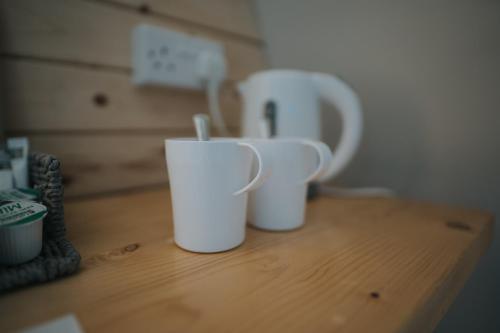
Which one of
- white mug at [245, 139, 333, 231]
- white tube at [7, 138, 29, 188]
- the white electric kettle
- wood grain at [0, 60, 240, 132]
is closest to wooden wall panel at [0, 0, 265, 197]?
wood grain at [0, 60, 240, 132]

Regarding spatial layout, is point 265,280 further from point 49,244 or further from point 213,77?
point 213,77

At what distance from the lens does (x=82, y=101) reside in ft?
1.78

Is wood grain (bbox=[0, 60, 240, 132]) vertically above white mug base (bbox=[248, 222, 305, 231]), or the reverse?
wood grain (bbox=[0, 60, 240, 132])

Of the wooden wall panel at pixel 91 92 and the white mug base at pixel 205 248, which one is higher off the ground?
the wooden wall panel at pixel 91 92

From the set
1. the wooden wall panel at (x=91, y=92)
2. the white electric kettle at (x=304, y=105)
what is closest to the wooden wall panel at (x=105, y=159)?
the wooden wall panel at (x=91, y=92)

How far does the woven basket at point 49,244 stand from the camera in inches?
10.0

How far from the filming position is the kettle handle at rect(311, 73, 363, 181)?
54 cm

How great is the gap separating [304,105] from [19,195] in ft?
1.47

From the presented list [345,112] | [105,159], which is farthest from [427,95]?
[105,159]

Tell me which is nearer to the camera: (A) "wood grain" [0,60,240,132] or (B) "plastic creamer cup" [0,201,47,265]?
(B) "plastic creamer cup" [0,201,47,265]

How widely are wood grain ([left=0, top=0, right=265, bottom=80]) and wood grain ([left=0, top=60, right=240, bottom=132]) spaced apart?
0.08 feet

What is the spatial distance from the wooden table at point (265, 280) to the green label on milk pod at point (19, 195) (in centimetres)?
7

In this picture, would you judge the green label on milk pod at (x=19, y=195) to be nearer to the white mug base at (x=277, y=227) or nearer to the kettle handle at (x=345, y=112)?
the white mug base at (x=277, y=227)

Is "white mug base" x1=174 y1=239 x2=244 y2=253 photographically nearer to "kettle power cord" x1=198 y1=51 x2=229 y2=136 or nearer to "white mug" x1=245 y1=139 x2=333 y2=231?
"white mug" x1=245 y1=139 x2=333 y2=231
